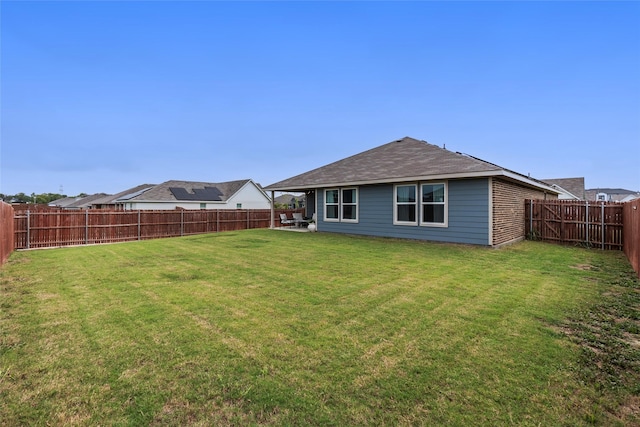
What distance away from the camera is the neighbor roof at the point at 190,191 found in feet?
102

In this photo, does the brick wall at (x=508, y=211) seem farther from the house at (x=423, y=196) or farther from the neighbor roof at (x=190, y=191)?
the neighbor roof at (x=190, y=191)

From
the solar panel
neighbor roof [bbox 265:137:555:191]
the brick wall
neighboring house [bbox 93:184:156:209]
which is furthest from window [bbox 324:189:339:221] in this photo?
neighboring house [bbox 93:184:156:209]

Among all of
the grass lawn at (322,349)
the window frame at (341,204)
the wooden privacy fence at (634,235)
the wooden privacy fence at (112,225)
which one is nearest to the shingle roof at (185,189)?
the wooden privacy fence at (112,225)

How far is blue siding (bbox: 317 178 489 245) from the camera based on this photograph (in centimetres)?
995

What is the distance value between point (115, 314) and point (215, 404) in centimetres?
273

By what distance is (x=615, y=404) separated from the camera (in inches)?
88.7

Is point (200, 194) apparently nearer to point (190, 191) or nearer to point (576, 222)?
point (190, 191)

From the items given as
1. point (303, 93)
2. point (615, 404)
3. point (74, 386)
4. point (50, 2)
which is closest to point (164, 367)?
point (74, 386)

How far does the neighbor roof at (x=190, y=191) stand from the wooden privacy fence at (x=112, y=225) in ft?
46.7

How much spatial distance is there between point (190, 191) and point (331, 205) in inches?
981

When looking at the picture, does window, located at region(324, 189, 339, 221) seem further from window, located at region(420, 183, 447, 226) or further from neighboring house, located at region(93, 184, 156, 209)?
neighboring house, located at region(93, 184, 156, 209)

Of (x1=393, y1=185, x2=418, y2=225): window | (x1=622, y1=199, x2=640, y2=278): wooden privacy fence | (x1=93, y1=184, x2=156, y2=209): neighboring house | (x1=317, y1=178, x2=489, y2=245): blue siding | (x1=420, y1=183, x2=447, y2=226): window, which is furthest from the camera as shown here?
(x1=93, y1=184, x2=156, y2=209): neighboring house

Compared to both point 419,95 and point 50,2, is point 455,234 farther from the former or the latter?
point 50,2

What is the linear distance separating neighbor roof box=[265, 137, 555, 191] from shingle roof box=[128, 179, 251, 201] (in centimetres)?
1936
